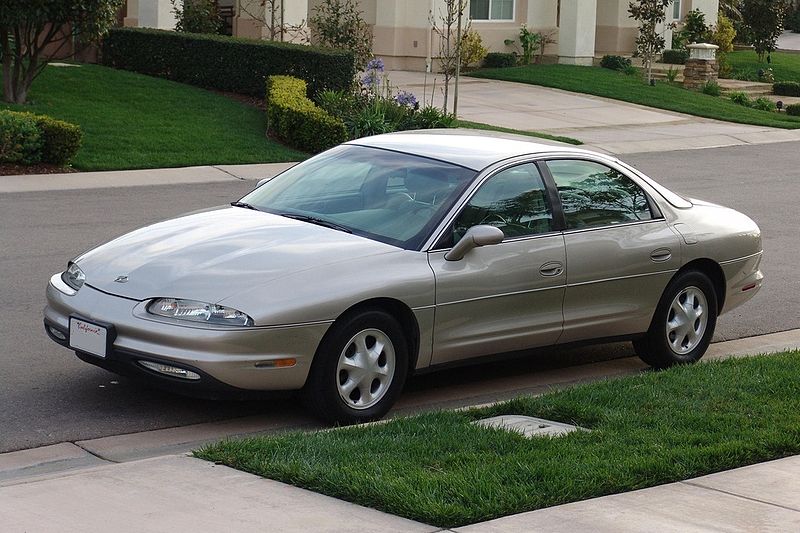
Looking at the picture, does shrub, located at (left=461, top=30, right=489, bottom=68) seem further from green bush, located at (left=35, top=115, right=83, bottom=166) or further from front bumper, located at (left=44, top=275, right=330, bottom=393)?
front bumper, located at (left=44, top=275, right=330, bottom=393)

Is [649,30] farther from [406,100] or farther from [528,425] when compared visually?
[528,425]

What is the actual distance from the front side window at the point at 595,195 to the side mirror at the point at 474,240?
84cm

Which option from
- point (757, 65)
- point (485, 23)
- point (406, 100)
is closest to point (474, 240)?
point (406, 100)

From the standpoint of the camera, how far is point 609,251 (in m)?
8.30

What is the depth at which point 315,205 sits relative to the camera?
8.00 meters

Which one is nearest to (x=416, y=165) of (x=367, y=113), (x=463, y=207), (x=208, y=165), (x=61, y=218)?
(x=463, y=207)

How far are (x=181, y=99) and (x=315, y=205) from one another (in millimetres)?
15562

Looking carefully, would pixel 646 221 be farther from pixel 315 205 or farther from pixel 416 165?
pixel 315 205

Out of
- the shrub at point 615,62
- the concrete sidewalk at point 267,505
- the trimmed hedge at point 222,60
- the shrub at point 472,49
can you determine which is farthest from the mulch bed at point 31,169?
the shrub at point 615,62

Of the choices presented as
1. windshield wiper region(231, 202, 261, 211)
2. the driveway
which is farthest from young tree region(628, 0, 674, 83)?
windshield wiper region(231, 202, 261, 211)

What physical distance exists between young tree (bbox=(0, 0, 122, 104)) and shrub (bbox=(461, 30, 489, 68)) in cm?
1404

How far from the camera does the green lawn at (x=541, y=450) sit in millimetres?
5434

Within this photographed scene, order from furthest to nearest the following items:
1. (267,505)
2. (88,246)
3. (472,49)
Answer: (472,49) → (88,246) → (267,505)

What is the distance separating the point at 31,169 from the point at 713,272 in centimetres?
1074
